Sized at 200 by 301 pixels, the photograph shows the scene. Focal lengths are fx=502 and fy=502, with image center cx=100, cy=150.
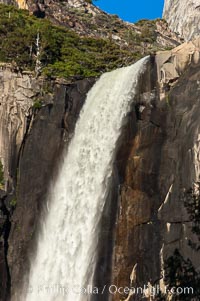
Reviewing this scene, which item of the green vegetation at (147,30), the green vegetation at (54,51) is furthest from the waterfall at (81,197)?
the green vegetation at (147,30)

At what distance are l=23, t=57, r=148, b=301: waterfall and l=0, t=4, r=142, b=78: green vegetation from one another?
7123 millimetres

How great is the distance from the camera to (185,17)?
332 feet

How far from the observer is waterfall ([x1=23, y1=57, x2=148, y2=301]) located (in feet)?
80.5

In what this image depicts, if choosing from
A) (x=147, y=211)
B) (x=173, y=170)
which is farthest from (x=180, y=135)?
(x=147, y=211)

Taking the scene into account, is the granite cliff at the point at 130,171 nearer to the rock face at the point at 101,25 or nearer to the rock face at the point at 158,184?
the rock face at the point at 158,184

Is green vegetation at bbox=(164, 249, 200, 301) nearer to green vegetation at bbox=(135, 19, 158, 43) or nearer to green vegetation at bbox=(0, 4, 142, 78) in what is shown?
green vegetation at bbox=(0, 4, 142, 78)

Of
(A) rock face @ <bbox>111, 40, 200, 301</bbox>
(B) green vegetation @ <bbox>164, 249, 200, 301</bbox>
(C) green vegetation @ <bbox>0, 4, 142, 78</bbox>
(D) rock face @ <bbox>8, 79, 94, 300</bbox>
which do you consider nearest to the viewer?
(B) green vegetation @ <bbox>164, 249, 200, 301</bbox>

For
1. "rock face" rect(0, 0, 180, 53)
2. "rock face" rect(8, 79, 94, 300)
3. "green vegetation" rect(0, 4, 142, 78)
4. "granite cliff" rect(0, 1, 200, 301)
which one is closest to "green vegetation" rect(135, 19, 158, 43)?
"rock face" rect(0, 0, 180, 53)

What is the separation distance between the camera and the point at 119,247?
22.8 metres

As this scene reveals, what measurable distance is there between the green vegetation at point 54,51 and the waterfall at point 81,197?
23.4 feet

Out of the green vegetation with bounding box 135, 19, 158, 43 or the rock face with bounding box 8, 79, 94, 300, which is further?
the green vegetation with bounding box 135, 19, 158, 43

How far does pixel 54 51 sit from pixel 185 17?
61267 mm

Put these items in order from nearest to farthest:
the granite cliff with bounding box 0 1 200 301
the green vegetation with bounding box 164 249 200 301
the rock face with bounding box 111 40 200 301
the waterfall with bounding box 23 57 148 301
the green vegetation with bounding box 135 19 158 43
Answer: the green vegetation with bounding box 164 249 200 301, the rock face with bounding box 111 40 200 301, the granite cliff with bounding box 0 1 200 301, the waterfall with bounding box 23 57 148 301, the green vegetation with bounding box 135 19 158 43

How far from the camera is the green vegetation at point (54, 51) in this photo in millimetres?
41375
